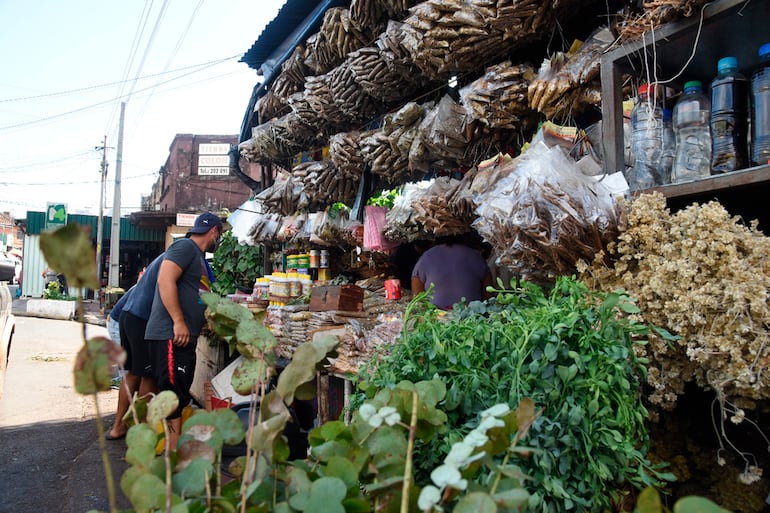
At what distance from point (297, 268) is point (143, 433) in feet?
18.0

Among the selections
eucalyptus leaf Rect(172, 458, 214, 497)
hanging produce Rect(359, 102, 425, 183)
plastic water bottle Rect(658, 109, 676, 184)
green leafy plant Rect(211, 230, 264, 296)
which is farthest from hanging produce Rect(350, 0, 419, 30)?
green leafy plant Rect(211, 230, 264, 296)

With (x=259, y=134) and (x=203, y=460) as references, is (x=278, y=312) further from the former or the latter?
(x=203, y=460)

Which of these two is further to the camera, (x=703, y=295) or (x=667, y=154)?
(x=667, y=154)

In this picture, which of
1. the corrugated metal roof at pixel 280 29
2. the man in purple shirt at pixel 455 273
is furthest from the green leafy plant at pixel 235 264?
the man in purple shirt at pixel 455 273

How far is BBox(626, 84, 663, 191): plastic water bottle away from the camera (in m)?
2.43

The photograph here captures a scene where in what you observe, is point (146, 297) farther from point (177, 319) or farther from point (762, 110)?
point (762, 110)

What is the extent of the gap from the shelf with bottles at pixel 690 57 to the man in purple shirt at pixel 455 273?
1.71 metres

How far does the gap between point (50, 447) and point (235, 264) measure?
4058 millimetres

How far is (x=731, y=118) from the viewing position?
218 centimetres

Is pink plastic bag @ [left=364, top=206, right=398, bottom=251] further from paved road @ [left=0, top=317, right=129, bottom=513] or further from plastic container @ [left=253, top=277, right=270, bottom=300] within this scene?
paved road @ [left=0, top=317, right=129, bottom=513]

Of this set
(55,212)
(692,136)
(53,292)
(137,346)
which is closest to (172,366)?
(137,346)

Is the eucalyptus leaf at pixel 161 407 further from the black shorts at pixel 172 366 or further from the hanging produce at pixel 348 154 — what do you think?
the hanging produce at pixel 348 154

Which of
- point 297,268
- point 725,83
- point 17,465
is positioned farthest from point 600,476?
point 297,268

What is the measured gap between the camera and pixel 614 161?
249cm
